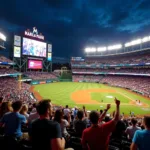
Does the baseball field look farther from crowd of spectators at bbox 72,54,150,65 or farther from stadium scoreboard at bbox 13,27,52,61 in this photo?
stadium scoreboard at bbox 13,27,52,61

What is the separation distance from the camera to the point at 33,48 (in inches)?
3172

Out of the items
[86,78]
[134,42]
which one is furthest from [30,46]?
[134,42]

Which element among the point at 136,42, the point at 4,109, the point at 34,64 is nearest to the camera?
the point at 4,109

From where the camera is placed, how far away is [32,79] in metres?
73.8

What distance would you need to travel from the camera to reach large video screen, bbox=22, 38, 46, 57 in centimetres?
7650

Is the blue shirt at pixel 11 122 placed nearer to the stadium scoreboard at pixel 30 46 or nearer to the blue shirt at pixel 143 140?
the blue shirt at pixel 143 140

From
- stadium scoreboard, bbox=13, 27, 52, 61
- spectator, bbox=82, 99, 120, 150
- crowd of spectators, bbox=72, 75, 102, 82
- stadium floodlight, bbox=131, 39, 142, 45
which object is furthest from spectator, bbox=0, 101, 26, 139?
crowd of spectators, bbox=72, 75, 102, 82

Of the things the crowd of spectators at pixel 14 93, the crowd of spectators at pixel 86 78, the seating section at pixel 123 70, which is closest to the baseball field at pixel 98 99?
the crowd of spectators at pixel 14 93

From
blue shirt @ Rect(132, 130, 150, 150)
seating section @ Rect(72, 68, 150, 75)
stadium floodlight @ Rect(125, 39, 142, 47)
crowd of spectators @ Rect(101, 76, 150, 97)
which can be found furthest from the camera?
stadium floodlight @ Rect(125, 39, 142, 47)

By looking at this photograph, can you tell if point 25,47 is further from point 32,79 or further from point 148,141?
point 148,141

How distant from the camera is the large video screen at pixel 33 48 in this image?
76500 millimetres

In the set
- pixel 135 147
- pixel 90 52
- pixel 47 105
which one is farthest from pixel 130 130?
pixel 90 52

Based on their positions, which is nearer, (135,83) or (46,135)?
(46,135)

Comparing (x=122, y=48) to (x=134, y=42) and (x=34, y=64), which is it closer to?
(x=134, y=42)
